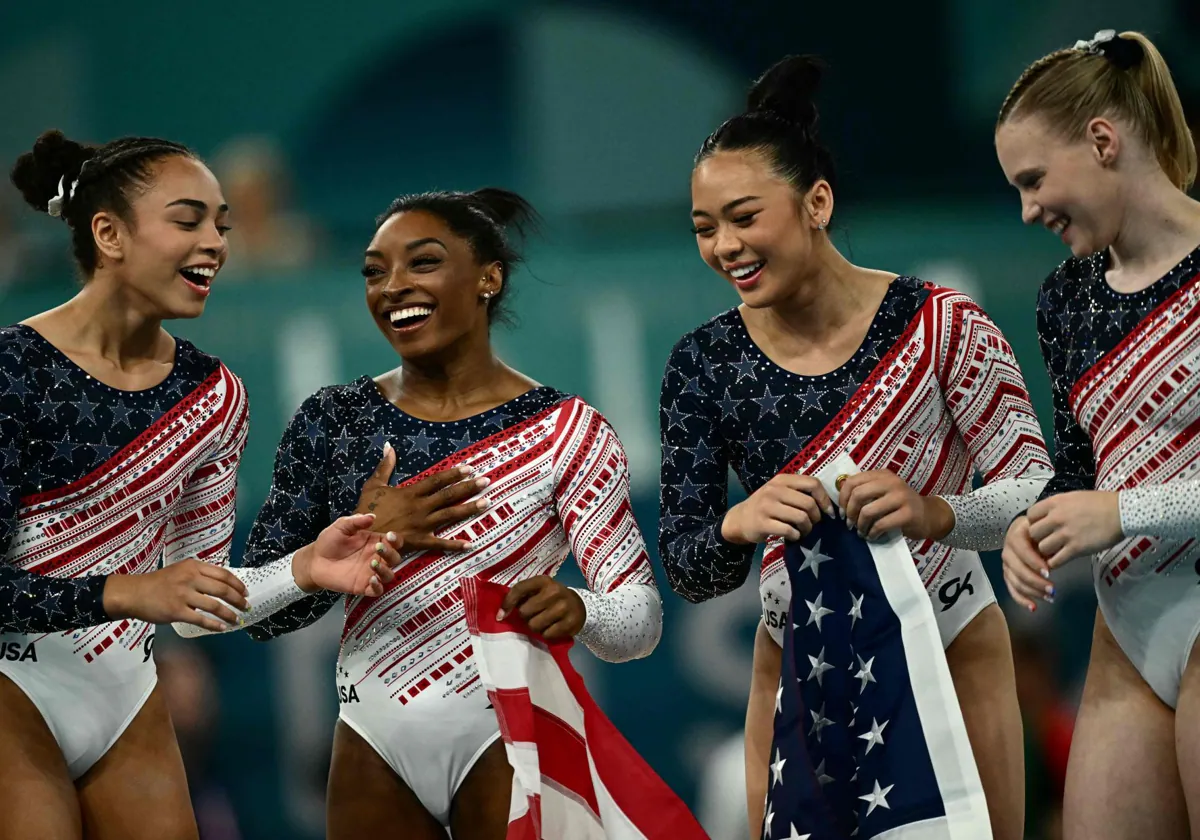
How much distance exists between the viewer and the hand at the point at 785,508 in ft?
8.19

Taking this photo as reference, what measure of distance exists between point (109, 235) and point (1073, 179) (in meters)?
1.91

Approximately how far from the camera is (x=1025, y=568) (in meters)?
2.28

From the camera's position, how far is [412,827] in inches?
109

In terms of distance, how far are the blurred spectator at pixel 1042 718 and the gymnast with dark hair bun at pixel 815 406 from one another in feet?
5.96

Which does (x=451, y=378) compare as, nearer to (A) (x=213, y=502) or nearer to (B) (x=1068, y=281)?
(A) (x=213, y=502)

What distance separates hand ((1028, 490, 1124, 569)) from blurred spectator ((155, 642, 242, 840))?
3555mm

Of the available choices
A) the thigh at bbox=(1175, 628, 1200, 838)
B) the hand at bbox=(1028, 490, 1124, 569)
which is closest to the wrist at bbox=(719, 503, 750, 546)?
the hand at bbox=(1028, 490, 1124, 569)

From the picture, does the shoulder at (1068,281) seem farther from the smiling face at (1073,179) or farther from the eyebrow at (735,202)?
the eyebrow at (735,202)

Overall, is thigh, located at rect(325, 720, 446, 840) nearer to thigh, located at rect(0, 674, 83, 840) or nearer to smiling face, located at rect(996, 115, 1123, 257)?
thigh, located at rect(0, 674, 83, 840)

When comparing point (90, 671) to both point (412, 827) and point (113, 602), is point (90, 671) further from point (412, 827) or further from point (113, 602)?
point (412, 827)

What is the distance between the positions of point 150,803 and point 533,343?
2491mm

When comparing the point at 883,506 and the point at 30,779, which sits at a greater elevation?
the point at 883,506

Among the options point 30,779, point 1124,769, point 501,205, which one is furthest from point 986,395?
point 30,779

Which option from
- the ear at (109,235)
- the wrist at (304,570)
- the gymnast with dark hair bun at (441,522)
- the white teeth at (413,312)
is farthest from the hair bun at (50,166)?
the wrist at (304,570)
